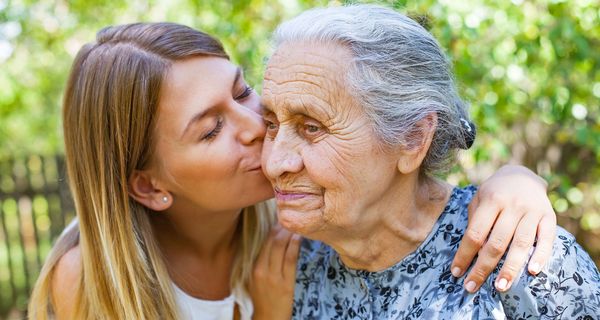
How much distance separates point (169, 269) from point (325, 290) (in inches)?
28.7

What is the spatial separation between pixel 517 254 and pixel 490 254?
87 millimetres

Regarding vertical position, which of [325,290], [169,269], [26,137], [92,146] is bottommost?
[26,137]

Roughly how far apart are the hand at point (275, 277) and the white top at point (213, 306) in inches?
1.8

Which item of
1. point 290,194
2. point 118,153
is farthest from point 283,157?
point 118,153

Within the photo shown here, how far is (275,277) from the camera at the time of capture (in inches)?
106

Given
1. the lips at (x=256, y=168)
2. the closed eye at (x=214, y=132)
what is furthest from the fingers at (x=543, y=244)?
the closed eye at (x=214, y=132)

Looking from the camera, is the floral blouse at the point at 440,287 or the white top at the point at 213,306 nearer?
the floral blouse at the point at 440,287

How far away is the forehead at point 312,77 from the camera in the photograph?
2010 mm

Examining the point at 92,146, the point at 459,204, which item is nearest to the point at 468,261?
the point at 459,204

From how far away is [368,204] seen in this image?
2158 millimetres

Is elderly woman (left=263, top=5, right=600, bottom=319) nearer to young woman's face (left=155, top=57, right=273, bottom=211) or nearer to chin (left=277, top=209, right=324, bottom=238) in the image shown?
chin (left=277, top=209, right=324, bottom=238)

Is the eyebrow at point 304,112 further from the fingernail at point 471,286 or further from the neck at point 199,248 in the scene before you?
Answer: the neck at point 199,248

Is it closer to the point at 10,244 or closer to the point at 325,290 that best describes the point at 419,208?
the point at 325,290

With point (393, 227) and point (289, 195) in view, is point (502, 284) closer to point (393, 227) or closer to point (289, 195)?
point (393, 227)
